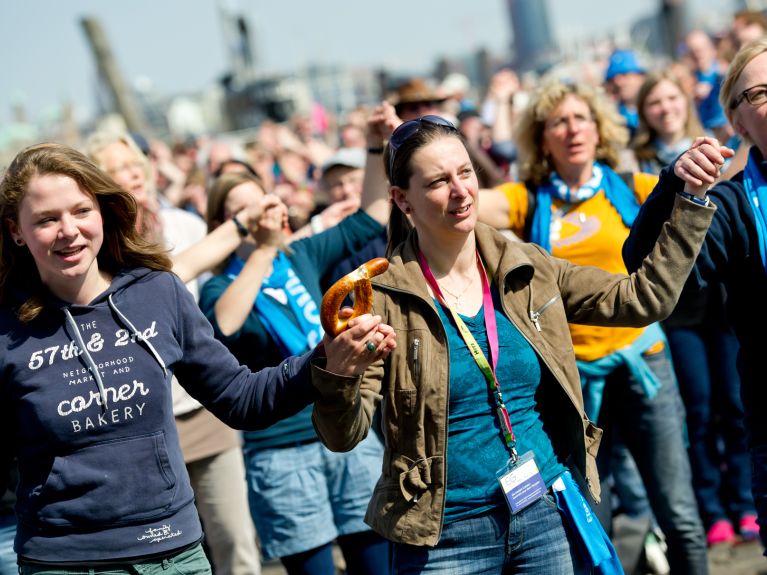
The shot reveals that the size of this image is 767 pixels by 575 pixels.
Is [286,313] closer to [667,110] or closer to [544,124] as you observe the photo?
[544,124]

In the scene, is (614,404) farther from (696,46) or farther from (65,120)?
(65,120)

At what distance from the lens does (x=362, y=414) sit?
9.20ft

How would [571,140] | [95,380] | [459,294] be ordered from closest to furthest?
[95,380]
[459,294]
[571,140]

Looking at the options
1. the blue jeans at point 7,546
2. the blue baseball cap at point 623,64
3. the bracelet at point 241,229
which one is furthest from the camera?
the blue baseball cap at point 623,64

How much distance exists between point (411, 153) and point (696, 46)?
6703 mm

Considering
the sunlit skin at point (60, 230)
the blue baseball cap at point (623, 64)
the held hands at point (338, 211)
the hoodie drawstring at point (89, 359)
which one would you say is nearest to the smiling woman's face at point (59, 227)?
the sunlit skin at point (60, 230)

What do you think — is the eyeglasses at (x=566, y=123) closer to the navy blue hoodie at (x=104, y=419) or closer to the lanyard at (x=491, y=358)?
the lanyard at (x=491, y=358)

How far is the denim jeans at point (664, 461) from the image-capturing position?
4.23 metres

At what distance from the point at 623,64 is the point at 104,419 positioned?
6227 mm

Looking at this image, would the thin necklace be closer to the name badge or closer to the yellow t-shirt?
the name badge

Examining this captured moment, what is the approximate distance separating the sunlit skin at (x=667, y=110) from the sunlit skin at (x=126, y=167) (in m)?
2.79

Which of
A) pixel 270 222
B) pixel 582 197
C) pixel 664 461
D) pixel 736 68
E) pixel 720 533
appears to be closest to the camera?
pixel 736 68

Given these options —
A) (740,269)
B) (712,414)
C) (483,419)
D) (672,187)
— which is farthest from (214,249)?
(712,414)

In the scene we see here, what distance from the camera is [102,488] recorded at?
8.78ft
